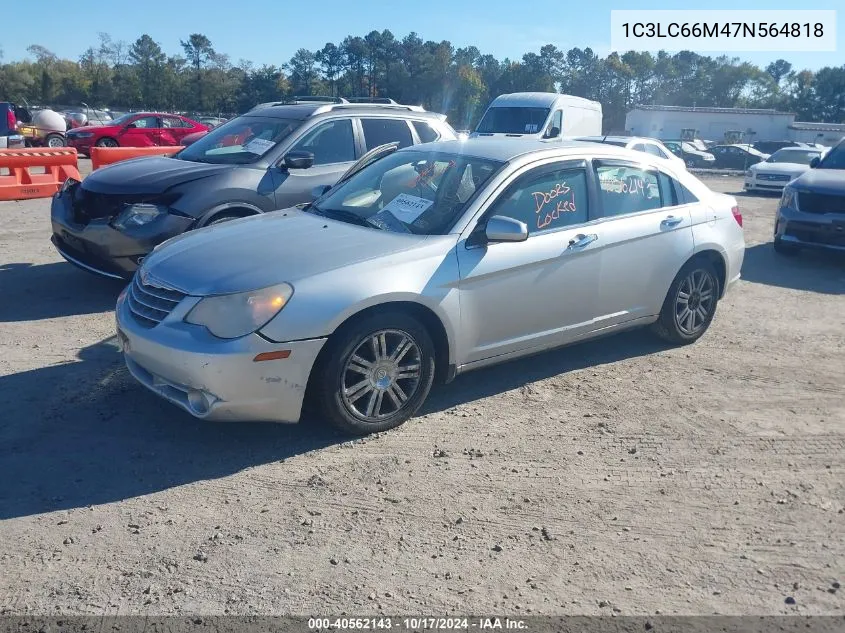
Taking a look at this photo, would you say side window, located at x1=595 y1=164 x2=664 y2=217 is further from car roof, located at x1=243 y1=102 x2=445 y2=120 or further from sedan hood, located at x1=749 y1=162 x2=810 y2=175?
sedan hood, located at x1=749 y1=162 x2=810 y2=175

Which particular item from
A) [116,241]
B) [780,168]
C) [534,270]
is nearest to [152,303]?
[534,270]

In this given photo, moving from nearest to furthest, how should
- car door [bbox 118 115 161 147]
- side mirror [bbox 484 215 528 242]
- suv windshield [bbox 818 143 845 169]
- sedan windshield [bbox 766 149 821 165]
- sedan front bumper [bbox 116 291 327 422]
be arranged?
sedan front bumper [bbox 116 291 327 422] → side mirror [bbox 484 215 528 242] → suv windshield [bbox 818 143 845 169] → sedan windshield [bbox 766 149 821 165] → car door [bbox 118 115 161 147]

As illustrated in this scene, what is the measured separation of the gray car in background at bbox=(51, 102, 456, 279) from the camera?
6.79m

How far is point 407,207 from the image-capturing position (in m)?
5.12

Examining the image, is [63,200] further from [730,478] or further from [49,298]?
[730,478]

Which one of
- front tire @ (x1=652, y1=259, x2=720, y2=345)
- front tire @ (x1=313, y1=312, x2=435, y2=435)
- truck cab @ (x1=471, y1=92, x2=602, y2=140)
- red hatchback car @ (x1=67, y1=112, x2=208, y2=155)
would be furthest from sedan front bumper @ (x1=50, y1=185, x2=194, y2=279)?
red hatchback car @ (x1=67, y1=112, x2=208, y2=155)

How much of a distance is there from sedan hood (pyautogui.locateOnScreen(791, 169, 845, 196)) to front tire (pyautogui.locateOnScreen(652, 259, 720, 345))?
15.5ft

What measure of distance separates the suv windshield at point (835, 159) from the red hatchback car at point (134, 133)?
18.8m

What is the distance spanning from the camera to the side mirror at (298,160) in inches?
284

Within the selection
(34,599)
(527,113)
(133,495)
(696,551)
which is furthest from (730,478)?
(527,113)

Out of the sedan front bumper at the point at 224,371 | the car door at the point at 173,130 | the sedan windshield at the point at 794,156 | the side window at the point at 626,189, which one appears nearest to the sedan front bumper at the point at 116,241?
the sedan front bumper at the point at 224,371

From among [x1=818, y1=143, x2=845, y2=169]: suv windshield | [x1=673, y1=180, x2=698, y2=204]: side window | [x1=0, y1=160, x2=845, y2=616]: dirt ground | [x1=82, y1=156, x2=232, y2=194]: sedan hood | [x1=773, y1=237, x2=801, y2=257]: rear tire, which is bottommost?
[x1=0, y1=160, x2=845, y2=616]: dirt ground

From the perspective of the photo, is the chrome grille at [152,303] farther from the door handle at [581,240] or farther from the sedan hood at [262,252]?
the door handle at [581,240]

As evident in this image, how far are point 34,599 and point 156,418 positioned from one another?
174 centimetres
